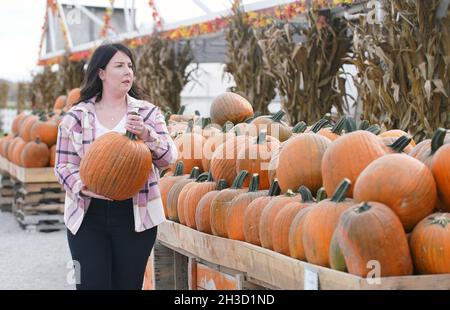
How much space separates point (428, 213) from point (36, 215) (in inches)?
252

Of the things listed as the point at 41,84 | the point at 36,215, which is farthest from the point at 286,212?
the point at 41,84

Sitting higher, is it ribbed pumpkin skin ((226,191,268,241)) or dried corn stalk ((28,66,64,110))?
dried corn stalk ((28,66,64,110))

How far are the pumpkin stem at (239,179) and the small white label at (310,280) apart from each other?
0.96 metres

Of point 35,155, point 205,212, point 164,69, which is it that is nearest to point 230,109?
point 205,212

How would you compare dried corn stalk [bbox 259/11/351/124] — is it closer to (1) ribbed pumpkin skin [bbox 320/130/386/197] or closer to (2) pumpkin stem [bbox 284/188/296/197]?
(2) pumpkin stem [bbox 284/188/296/197]

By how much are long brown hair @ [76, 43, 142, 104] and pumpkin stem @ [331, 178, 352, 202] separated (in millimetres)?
1078

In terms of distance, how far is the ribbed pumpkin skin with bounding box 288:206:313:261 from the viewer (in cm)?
289

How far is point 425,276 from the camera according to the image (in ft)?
8.14

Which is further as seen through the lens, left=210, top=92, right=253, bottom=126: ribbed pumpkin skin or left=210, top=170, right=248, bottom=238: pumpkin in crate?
left=210, top=92, right=253, bottom=126: ribbed pumpkin skin

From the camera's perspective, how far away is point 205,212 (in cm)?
372

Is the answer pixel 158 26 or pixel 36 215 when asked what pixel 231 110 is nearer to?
pixel 36 215

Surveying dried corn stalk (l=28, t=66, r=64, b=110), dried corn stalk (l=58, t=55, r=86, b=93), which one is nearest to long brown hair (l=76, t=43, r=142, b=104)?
dried corn stalk (l=58, t=55, r=86, b=93)

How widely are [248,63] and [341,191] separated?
5356 millimetres

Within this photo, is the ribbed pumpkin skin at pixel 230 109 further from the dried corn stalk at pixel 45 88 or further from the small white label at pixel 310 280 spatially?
the dried corn stalk at pixel 45 88
